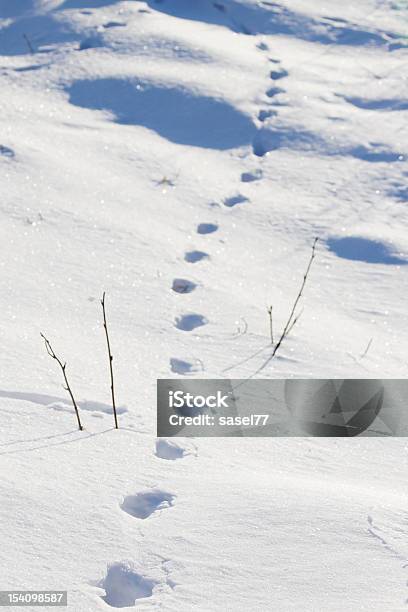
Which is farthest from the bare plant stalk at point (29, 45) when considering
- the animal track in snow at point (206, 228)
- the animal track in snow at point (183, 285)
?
the animal track in snow at point (183, 285)

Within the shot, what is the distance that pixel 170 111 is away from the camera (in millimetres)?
4875

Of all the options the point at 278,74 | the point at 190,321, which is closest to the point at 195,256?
the point at 190,321

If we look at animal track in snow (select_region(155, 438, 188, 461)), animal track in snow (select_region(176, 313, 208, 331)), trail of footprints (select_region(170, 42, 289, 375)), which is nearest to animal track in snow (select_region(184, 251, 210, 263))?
trail of footprints (select_region(170, 42, 289, 375))

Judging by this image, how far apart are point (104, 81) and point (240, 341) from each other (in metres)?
2.66

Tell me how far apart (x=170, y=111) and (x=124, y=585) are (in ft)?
11.5

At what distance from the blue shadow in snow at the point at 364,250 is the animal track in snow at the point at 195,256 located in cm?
65

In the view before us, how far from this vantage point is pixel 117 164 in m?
4.33

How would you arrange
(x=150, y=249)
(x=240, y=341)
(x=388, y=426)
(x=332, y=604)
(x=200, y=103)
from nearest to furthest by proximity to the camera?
(x=332, y=604), (x=388, y=426), (x=240, y=341), (x=150, y=249), (x=200, y=103)

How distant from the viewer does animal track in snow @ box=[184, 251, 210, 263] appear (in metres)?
3.62

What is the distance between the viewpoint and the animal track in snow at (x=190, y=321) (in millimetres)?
3154

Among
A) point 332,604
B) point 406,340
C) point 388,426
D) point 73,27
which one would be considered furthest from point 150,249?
point 73,27

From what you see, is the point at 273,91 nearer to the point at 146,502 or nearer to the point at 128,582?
the point at 146,502

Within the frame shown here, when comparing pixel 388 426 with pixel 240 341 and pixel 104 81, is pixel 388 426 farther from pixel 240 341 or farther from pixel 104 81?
pixel 104 81

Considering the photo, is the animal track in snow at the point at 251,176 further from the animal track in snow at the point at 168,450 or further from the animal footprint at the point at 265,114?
the animal track in snow at the point at 168,450
